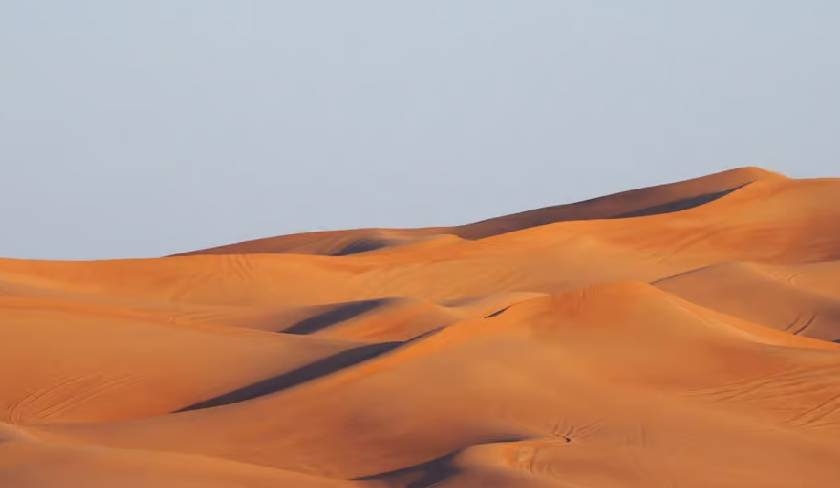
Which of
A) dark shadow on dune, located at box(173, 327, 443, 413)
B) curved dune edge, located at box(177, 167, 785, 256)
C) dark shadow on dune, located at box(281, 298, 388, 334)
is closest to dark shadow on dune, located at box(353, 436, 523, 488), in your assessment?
dark shadow on dune, located at box(173, 327, 443, 413)

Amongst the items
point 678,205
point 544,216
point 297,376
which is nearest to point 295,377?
point 297,376

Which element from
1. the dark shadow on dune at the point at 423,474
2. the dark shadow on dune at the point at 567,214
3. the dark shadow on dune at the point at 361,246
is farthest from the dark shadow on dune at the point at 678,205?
the dark shadow on dune at the point at 423,474

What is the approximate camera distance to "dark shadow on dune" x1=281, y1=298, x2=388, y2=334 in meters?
21.5

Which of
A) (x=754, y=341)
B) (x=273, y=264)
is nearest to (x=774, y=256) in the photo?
(x=273, y=264)

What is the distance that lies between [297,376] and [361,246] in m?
21.1

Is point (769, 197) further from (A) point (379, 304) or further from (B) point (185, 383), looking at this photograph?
(B) point (185, 383)

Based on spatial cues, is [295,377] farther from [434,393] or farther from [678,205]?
[678,205]

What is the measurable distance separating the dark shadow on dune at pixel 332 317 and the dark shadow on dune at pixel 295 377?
4550mm

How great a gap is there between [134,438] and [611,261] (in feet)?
62.9

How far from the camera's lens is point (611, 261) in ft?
107

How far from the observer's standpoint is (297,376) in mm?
16250

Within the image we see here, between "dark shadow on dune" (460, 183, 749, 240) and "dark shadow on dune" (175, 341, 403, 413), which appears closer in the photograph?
"dark shadow on dune" (175, 341, 403, 413)

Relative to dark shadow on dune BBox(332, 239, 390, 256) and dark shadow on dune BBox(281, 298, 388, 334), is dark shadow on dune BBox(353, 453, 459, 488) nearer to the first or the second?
dark shadow on dune BBox(281, 298, 388, 334)

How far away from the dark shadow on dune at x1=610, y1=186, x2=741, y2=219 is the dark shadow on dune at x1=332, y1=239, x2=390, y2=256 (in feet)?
15.5
